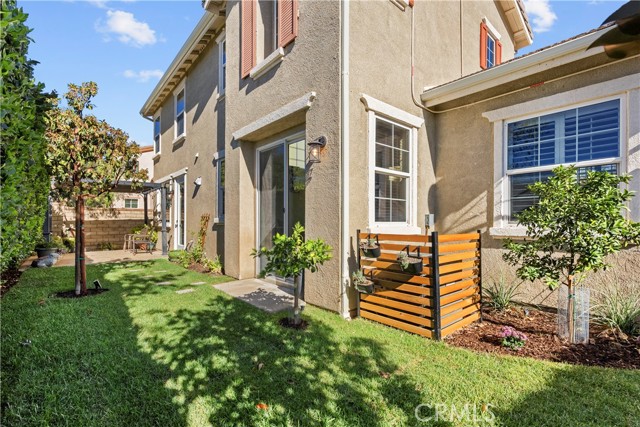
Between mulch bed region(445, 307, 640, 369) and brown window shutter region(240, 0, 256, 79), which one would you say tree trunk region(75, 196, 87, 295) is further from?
mulch bed region(445, 307, 640, 369)

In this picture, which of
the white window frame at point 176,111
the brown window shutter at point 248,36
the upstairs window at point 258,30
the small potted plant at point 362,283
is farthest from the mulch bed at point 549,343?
the white window frame at point 176,111

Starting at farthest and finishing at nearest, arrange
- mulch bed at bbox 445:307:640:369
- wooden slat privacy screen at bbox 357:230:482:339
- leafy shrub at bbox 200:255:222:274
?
leafy shrub at bbox 200:255:222:274 → wooden slat privacy screen at bbox 357:230:482:339 → mulch bed at bbox 445:307:640:369

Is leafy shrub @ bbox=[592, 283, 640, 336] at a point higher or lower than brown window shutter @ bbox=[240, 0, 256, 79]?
lower

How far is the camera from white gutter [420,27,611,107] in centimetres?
431

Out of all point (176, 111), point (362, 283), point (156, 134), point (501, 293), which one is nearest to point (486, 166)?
point (501, 293)

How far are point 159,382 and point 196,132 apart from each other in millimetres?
9299

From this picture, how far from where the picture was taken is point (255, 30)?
6.66 meters

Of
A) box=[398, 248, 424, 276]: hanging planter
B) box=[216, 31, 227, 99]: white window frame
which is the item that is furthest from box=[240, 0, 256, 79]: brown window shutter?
box=[398, 248, 424, 276]: hanging planter

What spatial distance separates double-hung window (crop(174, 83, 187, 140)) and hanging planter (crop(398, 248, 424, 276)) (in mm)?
10223

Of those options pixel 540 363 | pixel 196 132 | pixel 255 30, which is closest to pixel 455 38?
pixel 255 30

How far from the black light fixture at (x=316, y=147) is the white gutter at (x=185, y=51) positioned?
6.14 meters

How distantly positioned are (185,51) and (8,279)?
8262mm

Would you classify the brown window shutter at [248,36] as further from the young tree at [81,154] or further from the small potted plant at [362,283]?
the small potted plant at [362,283]

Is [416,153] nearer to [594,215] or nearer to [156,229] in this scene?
[594,215]
